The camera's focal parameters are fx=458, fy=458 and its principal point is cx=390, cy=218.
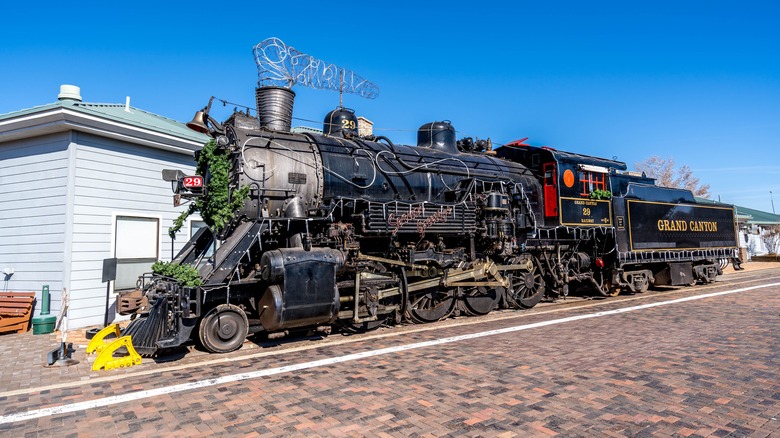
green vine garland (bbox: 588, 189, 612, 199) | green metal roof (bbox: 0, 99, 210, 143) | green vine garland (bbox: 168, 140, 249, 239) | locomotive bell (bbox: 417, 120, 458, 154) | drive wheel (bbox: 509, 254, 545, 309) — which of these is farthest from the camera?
green vine garland (bbox: 588, 189, 612, 199)

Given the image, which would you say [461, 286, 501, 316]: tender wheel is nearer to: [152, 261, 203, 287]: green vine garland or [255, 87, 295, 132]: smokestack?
[255, 87, 295, 132]: smokestack

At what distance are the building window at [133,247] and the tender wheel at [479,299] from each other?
23.2 feet

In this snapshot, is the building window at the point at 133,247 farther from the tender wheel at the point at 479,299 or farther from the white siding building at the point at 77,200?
the tender wheel at the point at 479,299

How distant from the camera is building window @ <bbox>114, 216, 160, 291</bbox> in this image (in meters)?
10.2

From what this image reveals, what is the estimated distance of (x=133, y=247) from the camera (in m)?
10.5

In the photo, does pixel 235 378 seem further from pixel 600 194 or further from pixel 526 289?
pixel 600 194

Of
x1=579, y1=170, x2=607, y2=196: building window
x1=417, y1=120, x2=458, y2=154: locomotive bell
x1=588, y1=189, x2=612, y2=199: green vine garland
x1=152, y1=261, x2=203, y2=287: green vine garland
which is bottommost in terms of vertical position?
x1=152, y1=261, x2=203, y2=287: green vine garland

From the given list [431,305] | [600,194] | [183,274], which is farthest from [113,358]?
[600,194]

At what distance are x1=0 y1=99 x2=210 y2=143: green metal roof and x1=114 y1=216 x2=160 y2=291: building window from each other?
2140 millimetres

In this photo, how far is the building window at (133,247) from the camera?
10203mm

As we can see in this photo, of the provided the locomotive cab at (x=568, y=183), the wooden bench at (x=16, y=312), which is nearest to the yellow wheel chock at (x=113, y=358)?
the wooden bench at (x=16, y=312)

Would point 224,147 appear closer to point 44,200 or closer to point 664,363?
point 44,200

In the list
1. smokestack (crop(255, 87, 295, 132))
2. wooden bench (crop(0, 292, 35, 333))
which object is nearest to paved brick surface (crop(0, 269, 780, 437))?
wooden bench (crop(0, 292, 35, 333))

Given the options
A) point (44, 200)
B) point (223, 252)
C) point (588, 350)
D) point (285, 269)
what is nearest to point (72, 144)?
point (44, 200)
